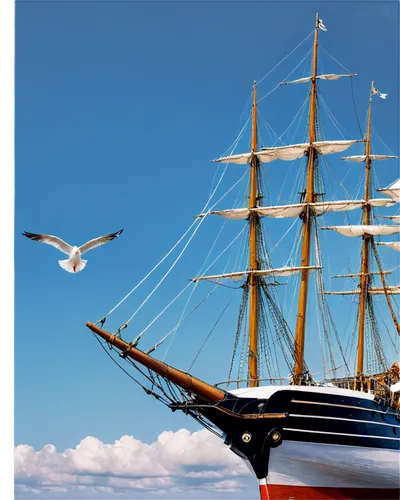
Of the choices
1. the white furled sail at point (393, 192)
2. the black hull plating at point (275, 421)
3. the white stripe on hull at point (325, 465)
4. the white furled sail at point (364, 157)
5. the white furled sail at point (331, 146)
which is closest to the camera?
the black hull plating at point (275, 421)

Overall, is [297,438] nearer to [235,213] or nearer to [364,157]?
[235,213]

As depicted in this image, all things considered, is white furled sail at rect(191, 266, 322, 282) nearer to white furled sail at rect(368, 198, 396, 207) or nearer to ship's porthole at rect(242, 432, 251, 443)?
ship's porthole at rect(242, 432, 251, 443)

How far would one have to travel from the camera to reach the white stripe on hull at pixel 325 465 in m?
44.0

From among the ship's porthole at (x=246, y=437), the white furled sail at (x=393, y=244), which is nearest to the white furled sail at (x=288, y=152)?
the white furled sail at (x=393, y=244)

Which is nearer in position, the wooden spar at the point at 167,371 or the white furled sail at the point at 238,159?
the wooden spar at the point at 167,371

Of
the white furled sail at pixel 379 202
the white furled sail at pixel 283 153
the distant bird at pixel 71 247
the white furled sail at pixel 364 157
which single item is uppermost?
the white furled sail at pixel 364 157

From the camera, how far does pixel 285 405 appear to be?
43969mm

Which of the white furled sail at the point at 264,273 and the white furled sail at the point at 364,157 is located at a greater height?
the white furled sail at the point at 364,157

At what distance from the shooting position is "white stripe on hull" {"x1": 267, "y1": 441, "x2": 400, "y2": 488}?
44.0 meters

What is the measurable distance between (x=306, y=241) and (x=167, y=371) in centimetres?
1613

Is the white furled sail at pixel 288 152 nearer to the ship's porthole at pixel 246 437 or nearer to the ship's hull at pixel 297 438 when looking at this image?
the ship's hull at pixel 297 438

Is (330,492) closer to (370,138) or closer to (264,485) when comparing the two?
(264,485)

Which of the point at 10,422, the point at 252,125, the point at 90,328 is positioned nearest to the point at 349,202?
the point at 252,125

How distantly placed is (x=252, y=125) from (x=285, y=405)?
20432 mm
